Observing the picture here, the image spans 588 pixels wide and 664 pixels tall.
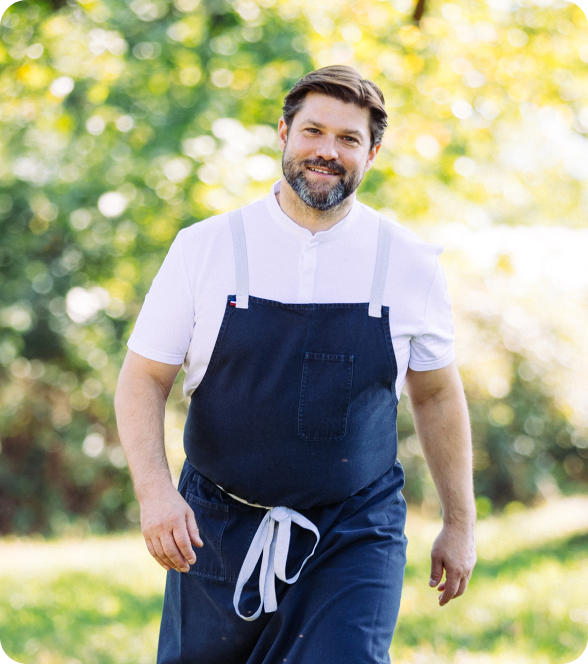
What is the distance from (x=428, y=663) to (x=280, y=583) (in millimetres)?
1821

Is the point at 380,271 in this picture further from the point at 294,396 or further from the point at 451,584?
the point at 451,584

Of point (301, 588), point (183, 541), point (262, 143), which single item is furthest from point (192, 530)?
point (262, 143)

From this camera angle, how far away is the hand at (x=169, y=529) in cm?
198

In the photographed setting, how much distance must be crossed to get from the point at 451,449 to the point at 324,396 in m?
0.58

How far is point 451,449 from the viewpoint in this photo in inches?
97.0

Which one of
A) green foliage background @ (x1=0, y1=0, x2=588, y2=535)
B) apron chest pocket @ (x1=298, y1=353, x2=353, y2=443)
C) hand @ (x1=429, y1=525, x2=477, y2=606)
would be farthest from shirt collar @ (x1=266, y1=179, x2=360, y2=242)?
green foliage background @ (x1=0, y1=0, x2=588, y2=535)

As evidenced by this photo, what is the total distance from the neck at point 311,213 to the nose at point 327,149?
0.46 ft

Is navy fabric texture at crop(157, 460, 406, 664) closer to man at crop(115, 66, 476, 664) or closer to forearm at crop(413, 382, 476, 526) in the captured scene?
man at crop(115, 66, 476, 664)

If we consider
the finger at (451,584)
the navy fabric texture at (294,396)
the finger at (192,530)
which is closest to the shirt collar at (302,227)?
the navy fabric texture at (294,396)

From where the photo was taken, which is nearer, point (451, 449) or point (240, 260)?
point (240, 260)

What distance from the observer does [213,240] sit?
7.30ft

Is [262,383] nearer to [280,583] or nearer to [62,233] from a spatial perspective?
[280,583]

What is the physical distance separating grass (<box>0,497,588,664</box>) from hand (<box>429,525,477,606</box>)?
140 cm

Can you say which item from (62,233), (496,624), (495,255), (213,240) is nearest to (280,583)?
(213,240)
